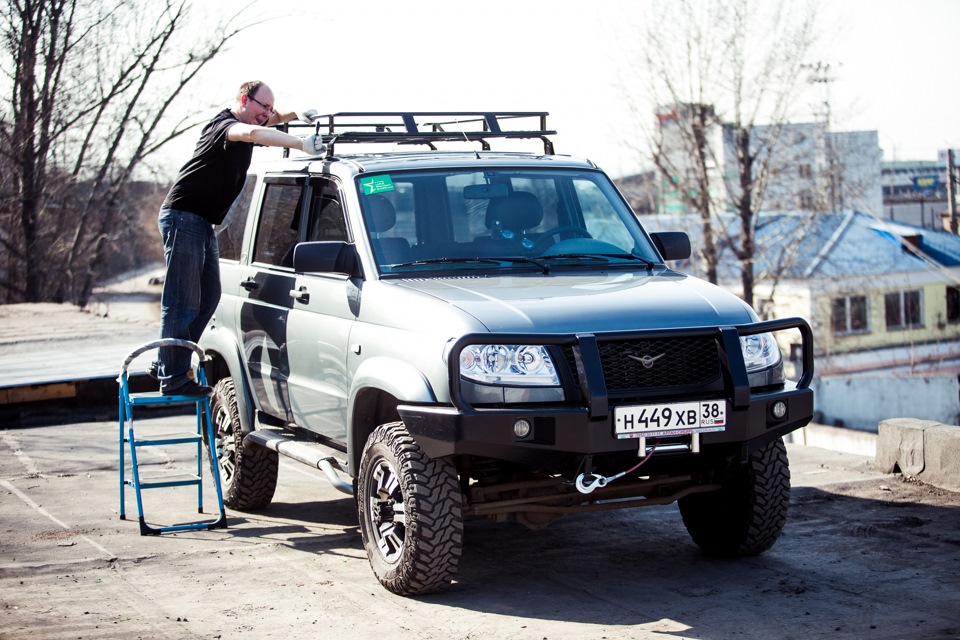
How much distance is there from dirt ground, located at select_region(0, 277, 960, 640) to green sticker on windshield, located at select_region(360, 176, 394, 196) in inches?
80.4

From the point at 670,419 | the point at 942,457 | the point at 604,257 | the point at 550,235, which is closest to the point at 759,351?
the point at 670,419

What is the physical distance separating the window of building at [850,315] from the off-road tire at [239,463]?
146 feet

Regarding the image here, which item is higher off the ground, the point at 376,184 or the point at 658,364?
the point at 376,184

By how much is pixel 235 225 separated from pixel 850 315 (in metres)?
45.5

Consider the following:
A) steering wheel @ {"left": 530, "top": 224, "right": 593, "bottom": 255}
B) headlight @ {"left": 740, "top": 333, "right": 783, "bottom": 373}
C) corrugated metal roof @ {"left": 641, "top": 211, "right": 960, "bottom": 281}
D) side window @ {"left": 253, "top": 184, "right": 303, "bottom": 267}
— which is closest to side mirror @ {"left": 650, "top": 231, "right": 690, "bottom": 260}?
steering wheel @ {"left": 530, "top": 224, "right": 593, "bottom": 255}

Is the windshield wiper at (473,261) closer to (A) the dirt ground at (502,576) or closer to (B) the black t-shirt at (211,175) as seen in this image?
(A) the dirt ground at (502,576)

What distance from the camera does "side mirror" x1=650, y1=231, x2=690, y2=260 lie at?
670cm

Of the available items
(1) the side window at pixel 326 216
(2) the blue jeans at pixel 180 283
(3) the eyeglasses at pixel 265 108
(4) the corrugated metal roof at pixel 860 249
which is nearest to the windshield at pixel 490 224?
(1) the side window at pixel 326 216

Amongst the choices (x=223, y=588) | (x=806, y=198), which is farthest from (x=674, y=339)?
(x=806, y=198)

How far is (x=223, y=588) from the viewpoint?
5844 mm

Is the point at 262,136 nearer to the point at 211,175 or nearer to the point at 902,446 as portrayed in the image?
the point at 211,175

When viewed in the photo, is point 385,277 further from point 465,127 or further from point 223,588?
point 465,127

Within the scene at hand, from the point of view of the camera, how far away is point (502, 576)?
6023 mm

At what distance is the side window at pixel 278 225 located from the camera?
710 cm
